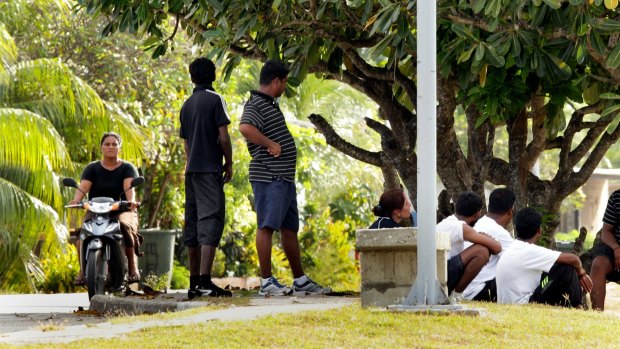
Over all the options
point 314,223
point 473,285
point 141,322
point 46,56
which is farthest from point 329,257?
point 141,322

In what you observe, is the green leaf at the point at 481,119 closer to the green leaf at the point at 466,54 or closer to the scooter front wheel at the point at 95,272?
the green leaf at the point at 466,54

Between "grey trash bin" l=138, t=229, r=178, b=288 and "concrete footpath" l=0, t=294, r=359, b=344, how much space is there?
722cm

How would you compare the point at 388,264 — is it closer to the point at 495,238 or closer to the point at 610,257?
the point at 495,238

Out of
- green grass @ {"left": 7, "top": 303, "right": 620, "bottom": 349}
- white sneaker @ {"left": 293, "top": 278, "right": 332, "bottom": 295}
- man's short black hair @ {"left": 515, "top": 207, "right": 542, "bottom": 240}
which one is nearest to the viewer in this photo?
green grass @ {"left": 7, "top": 303, "right": 620, "bottom": 349}

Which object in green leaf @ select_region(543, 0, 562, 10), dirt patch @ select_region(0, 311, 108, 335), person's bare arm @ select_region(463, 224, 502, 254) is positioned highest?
green leaf @ select_region(543, 0, 562, 10)

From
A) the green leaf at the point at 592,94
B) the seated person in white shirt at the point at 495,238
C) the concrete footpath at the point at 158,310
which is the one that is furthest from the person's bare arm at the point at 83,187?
the green leaf at the point at 592,94

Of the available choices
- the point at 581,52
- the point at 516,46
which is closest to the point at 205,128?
the point at 516,46

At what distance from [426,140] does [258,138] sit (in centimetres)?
266

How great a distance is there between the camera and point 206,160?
10688 mm

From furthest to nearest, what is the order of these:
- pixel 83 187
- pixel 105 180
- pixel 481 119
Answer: pixel 105 180 < pixel 83 187 < pixel 481 119

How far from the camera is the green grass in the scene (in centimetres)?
716

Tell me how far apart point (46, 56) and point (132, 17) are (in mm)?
10112

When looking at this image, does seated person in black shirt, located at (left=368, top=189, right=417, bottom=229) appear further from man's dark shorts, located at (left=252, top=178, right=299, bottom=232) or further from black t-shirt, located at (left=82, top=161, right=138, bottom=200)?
black t-shirt, located at (left=82, top=161, right=138, bottom=200)

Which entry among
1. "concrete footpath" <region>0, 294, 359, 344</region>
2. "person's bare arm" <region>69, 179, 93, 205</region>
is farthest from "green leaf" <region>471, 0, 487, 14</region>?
"person's bare arm" <region>69, 179, 93, 205</region>
